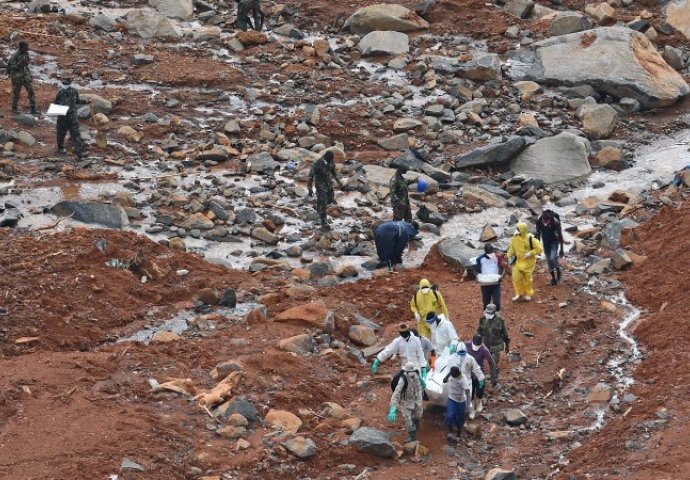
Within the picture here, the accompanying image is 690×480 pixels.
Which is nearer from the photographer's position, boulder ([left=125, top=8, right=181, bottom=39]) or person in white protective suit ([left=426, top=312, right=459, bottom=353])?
person in white protective suit ([left=426, top=312, right=459, bottom=353])

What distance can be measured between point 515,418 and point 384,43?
15467 mm

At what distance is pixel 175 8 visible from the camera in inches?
1134

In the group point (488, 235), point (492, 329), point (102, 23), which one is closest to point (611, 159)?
point (488, 235)

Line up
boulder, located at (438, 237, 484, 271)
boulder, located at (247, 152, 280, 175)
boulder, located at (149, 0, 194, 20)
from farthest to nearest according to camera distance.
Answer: boulder, located at (149, 0, 194, 20) < boulder, located at (247, 152, 280, 175) < boulder, located at (438, 237, 484, 271)

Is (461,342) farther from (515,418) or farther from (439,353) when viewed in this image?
(515,418)

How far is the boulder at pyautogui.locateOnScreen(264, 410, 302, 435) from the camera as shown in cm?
1262

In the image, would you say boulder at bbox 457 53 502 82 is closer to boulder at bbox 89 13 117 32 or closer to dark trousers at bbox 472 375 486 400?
boulder at bbox 89 13 117 32

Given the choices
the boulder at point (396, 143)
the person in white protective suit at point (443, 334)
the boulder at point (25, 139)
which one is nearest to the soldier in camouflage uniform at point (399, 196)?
the boulder at point (396, 143)

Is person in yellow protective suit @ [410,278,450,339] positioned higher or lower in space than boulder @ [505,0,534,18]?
higher

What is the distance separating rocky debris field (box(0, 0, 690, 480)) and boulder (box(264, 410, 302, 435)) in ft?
0.12

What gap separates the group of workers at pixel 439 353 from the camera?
12508 millimetres

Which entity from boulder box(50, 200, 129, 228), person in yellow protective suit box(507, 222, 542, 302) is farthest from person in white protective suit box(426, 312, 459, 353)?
boulder box(50, 200, 129, 228)

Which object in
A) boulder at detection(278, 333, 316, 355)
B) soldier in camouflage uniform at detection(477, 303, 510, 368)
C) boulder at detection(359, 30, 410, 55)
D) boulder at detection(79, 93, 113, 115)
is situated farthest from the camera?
boulder at detection(359, 30, 410, 55)

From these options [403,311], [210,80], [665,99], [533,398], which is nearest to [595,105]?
[665,99]
